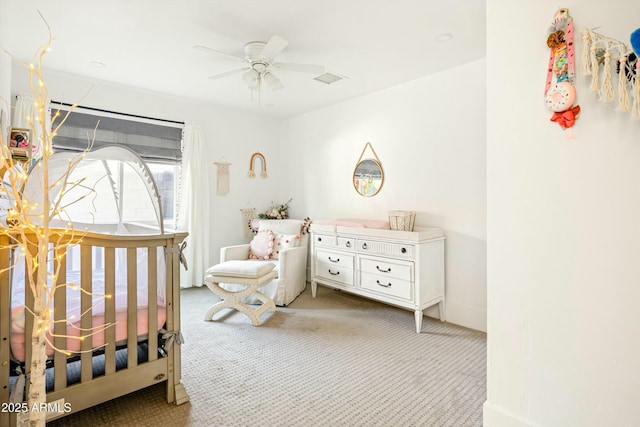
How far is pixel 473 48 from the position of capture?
2752mm

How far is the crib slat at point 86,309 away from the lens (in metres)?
1.59

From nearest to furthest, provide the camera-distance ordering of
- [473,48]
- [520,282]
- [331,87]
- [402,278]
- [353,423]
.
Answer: [520,282] < [353,423] < [473,48] < [402,278] < [331,87]

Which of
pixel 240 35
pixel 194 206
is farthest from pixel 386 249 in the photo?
pixel 194 206

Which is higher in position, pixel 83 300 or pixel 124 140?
pixel 124 140

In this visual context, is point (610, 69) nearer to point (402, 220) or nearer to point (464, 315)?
point (402, 220)

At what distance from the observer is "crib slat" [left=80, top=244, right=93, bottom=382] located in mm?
1594

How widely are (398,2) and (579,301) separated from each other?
6.43 feet

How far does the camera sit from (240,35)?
8.38 ft

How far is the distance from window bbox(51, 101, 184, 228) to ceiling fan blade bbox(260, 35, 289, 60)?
1.76 meters

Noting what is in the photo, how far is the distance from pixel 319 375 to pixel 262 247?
6.58ft

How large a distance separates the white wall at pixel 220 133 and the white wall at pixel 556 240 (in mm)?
3680

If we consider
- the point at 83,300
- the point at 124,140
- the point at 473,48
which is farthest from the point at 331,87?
the point at 83,300

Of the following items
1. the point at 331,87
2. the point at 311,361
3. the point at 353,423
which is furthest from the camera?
the point at 331,87

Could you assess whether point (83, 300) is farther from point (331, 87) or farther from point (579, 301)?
point (331, 87)
